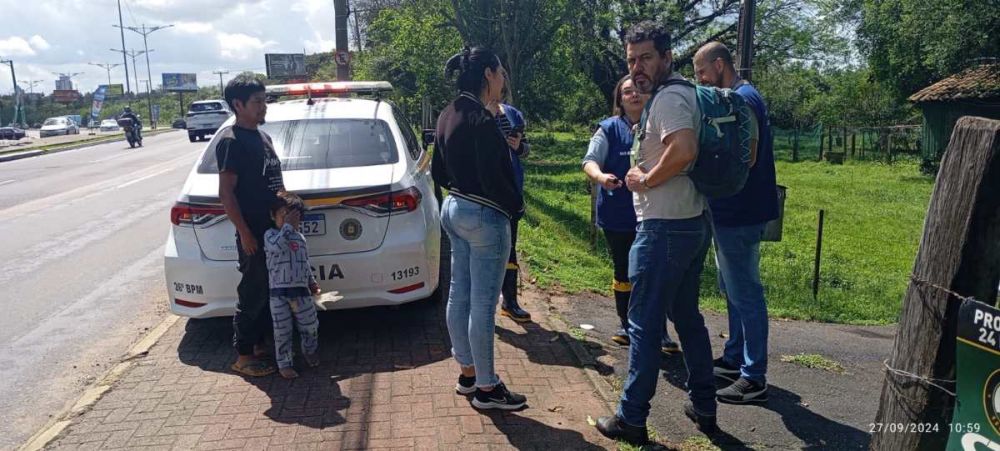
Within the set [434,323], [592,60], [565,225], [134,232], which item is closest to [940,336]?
[434,323]

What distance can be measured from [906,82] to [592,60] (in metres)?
12.0

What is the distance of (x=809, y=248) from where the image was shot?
9367 mm

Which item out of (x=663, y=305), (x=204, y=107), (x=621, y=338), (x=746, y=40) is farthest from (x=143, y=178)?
(x=204, y=107)

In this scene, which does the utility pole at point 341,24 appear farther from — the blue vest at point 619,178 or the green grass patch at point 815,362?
the green grass patch at point 815,362

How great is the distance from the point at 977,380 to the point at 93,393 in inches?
171

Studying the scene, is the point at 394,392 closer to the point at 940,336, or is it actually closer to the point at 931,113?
the point at 940,336

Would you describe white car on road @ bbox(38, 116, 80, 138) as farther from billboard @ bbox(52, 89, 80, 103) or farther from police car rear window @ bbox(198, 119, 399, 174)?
police car rear window @ bbox(198, 119, 399, 174)

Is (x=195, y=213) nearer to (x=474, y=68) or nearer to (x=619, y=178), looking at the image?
(x=474, y=68)

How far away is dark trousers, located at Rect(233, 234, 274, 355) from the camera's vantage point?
436 cm

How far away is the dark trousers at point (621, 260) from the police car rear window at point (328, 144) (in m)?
1.66

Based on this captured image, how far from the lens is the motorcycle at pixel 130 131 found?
91.3 ft

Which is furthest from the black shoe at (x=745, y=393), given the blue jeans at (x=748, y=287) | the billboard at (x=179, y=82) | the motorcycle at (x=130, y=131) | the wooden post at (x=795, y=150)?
the billboard at (x=179, y=82)

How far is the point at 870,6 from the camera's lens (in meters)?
23.4

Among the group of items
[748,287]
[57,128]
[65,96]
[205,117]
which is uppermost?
[65,96]
